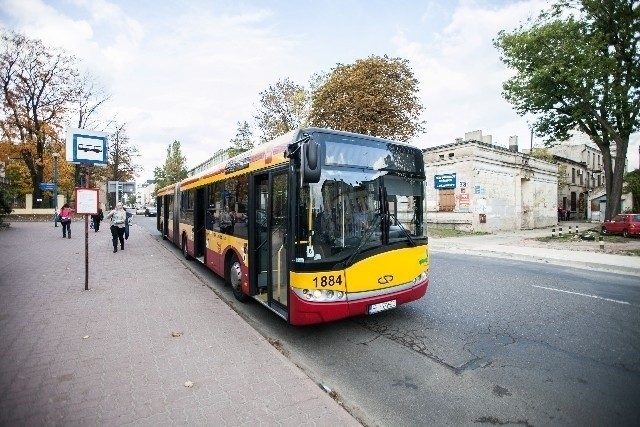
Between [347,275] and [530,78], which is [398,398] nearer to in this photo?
[347,275]

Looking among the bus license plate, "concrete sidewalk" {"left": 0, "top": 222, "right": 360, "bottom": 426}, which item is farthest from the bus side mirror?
"concrete sidewalk" {"left": 0, "top": 222, "right": 360, "bottom": 426}

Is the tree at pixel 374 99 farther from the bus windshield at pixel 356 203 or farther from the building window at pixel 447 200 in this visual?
the bus windshield at pixel 356 203

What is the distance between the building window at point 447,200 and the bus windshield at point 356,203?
22.4m

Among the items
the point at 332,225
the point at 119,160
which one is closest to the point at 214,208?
the point at 332,225

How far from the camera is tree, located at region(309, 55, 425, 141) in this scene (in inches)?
870

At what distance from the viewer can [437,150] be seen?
1072 inches

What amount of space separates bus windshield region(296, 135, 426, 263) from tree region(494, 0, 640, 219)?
75.2ft

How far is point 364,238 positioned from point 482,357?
2.16 m

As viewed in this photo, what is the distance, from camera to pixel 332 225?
14.9 feet

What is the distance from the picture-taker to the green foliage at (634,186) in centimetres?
3953

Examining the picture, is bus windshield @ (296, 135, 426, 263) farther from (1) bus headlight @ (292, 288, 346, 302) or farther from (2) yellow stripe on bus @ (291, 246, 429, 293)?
(1) bus headlight @ (292, 288, 346, 302)

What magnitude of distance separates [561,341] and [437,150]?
2416 centimetres

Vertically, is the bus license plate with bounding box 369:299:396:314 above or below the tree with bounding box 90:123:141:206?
below

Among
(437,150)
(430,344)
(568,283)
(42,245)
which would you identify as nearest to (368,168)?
(430,344)
